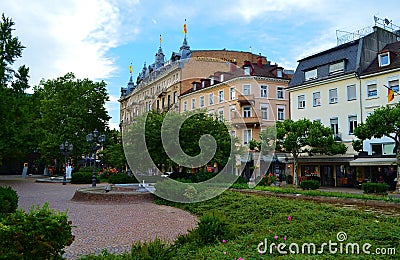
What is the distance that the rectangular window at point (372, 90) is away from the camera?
96.1 feet

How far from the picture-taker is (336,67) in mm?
32812

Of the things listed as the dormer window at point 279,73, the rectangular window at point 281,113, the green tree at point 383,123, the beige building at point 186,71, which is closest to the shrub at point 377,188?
the green tree at point 383,123

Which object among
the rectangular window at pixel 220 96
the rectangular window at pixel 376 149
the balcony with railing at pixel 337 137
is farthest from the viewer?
the rectangular window at pixel 220 96

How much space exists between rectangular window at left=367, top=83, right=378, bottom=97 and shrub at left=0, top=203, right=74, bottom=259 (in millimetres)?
28631

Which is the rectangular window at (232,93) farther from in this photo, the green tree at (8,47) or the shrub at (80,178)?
the green tree at (8,47)

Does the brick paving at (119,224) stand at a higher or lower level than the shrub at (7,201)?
lower

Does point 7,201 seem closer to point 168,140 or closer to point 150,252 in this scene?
point 150,252

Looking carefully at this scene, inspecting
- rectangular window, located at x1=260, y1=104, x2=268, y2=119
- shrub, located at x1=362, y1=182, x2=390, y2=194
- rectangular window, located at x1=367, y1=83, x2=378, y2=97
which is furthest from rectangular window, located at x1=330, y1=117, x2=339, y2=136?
shrub, located at x1=362, y1=182, x2=390, y2=194

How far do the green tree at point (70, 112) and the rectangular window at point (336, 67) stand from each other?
28.9 m

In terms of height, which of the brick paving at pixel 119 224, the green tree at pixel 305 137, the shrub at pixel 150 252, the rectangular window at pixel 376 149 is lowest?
the brick paving at pixel 119 224

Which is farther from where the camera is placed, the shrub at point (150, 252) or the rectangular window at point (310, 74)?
the rectangular window at point (310, 74)

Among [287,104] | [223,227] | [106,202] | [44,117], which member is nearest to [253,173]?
[287,104]

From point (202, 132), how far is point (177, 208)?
38.1 ft

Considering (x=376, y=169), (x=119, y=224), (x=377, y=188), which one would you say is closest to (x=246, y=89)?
(x=376, y=169)
